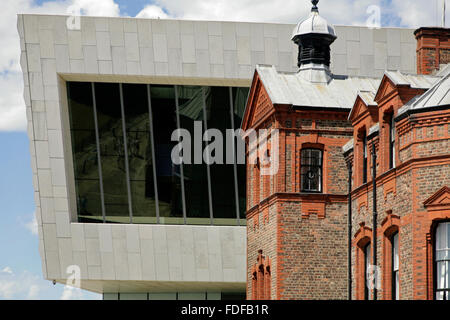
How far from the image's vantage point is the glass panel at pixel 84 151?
5428 cm

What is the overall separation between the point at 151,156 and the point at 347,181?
17146mm

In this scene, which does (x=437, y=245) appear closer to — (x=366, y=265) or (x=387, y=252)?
(x=387, y=252)

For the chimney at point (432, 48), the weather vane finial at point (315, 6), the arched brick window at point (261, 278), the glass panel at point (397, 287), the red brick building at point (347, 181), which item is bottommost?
the glass panel at point (397, 287)

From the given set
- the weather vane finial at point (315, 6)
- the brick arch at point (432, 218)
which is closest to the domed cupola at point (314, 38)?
the weather vane finial at point (315, 6)

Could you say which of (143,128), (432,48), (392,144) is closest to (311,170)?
(432,48)

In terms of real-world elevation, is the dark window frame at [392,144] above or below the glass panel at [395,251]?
above

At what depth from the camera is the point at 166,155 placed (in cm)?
5534

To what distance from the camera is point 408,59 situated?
5462 cm

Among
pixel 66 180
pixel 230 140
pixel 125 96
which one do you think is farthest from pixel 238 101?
pixel 66 180

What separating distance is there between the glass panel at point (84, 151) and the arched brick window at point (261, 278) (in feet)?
45.9

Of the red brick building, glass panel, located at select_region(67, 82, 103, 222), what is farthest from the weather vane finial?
glass panel, located at select_region(67, 82, 103, 222)

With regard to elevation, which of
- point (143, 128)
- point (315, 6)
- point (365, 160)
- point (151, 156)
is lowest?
point (365, 160)

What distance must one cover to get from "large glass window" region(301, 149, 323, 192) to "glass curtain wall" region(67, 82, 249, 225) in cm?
1430

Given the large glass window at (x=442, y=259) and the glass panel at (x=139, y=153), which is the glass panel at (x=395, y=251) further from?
the glass panel at (x=139, y=153)
